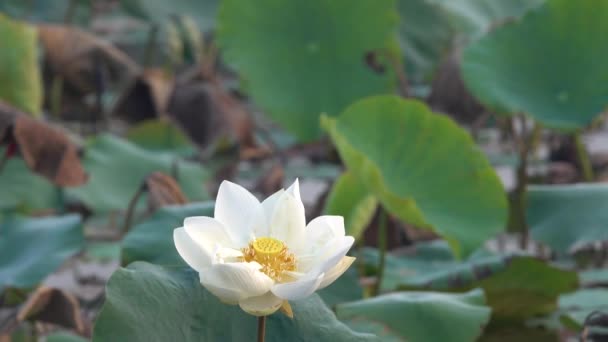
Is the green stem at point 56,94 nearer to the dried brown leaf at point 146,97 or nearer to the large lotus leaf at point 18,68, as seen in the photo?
the dried brown leaf at point 146,97

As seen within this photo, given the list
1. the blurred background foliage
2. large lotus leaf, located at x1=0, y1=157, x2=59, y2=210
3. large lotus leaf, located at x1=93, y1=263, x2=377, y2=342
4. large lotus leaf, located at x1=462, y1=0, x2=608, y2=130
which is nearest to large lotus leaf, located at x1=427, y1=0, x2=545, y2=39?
the blurred background foliage

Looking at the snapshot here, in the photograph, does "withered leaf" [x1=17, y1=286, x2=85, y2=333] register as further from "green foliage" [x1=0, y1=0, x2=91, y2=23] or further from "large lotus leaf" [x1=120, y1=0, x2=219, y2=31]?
"green foliage" [x1=0, y1=0, x2=91, y2=23]

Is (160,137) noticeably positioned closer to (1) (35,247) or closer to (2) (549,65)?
(2) (549,65)

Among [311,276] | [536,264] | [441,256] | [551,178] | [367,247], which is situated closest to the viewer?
[311,276]

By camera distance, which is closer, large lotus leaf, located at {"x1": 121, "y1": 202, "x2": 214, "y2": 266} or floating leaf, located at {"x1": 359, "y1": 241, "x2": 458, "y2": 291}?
large lotus leaf, located at {"x1": 121, "y1": 202, "x2": 214, "y2": 266}

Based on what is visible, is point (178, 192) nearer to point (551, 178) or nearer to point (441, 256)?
point (441, 256)

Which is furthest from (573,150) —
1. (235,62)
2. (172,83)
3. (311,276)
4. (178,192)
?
(311,276)

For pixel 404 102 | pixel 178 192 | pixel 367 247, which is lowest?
pixel 367 247
